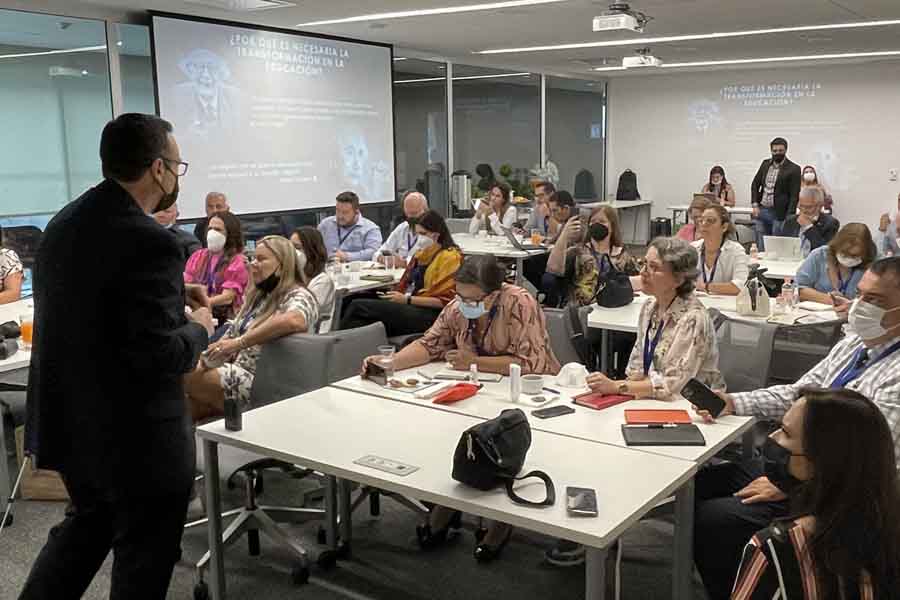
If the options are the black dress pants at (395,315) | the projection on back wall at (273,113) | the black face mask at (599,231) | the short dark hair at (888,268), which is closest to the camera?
the short dark hair at (888,268)

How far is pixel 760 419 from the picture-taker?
118 inches

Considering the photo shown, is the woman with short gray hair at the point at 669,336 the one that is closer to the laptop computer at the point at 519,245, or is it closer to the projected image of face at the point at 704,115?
the laptop computer at the point at 519,245

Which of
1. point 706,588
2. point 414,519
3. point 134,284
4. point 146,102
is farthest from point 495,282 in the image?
point 146,102

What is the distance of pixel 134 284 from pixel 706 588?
6.41 ft

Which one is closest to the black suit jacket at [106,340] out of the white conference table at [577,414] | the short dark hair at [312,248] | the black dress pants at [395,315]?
the white conference table at [577,414]

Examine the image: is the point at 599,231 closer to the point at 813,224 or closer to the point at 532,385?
the point at 813,224

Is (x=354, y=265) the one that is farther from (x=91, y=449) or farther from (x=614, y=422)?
(x=91, y=449)

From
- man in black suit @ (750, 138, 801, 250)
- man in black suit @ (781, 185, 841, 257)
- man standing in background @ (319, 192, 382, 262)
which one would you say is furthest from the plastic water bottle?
man in black suit @ (750, 138, 801, 250)

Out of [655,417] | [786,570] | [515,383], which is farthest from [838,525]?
[515,383]

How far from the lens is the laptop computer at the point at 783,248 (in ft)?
21.3

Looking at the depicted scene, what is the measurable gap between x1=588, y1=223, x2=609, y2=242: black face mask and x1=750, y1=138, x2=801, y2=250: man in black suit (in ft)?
18.9

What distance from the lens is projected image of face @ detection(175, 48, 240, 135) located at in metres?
7.21

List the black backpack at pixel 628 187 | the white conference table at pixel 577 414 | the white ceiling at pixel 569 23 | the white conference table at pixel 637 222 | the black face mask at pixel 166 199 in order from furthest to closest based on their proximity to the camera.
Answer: the white conference table at pixel 637 222
the black backpack at pixel 628 187
the white ceiling at pixel 569 23
the white conference table at pixel 577 414
the black face mask at pixel 166 199

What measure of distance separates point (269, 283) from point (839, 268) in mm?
3312
